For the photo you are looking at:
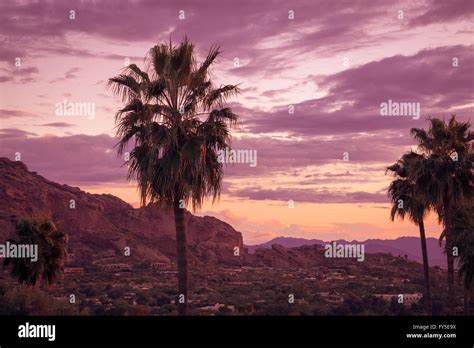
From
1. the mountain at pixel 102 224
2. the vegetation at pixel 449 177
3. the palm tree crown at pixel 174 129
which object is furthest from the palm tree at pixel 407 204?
the mountain at pixel 102 224

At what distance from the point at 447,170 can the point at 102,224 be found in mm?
106611

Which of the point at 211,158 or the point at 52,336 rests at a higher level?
the point at 211,158

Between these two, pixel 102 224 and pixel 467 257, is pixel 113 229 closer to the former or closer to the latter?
pixel 102 224

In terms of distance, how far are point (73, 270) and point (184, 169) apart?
69.9m

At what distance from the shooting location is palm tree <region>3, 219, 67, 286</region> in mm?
36500

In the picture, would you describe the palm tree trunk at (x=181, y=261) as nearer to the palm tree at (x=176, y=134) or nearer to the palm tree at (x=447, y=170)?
the palm tree at (x=176, y=134)

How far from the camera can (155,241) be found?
5231 inches

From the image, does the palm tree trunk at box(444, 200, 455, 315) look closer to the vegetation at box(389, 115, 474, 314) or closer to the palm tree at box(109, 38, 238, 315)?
the vegetation at box(389, 115, 474, 314)

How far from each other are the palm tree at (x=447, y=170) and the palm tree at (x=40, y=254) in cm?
2168

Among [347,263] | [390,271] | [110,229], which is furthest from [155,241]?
[390,271]

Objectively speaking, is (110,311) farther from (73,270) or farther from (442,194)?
(73,270)

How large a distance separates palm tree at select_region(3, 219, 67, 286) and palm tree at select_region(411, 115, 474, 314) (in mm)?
21676

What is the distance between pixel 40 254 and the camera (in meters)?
36.5

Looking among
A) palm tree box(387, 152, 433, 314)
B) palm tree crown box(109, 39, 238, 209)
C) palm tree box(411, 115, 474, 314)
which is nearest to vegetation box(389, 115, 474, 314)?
palm tree box(411, 115, 474, 314)
